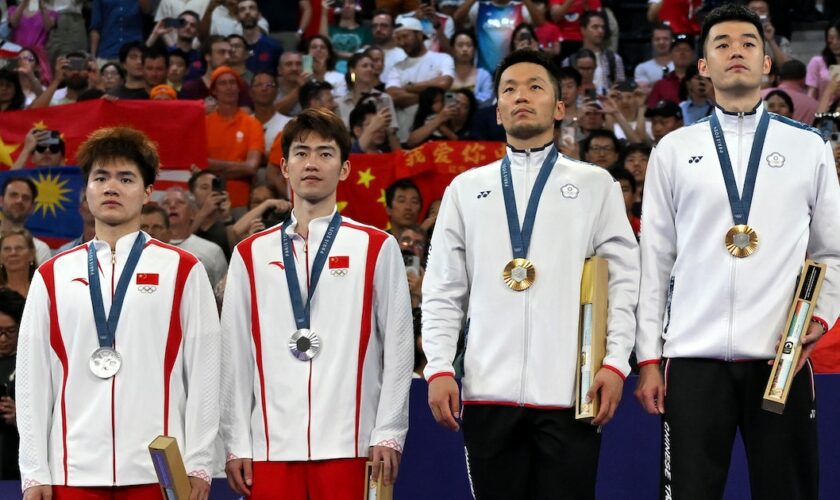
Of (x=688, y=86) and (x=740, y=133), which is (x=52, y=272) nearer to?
(x=740, y=133)

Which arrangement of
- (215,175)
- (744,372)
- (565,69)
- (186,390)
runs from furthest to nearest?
1. (565,69)
2. (215,175)
3. (186,390)
4. (744,372)

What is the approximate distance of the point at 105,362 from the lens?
5062mm

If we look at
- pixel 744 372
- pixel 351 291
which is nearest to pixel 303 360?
pixel 351 291

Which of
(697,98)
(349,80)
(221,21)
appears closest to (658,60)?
(697,98)

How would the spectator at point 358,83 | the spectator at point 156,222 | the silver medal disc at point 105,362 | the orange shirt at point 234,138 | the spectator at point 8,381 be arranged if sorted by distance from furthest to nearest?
the spectator at point 358,83
the orange shirt at point 234,138
the spectator at point 156,222
the spectator at point 8,381
the silver medal disc at point 105,362

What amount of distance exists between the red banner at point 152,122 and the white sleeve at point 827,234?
696 centimetres

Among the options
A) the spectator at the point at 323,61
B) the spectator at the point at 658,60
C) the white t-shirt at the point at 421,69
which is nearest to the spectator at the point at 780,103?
the spectator at the point at 658,60

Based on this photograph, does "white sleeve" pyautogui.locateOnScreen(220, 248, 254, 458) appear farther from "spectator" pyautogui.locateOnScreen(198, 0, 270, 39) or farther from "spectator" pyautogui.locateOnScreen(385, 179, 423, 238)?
"spectator" pyautogui.locateOnScreen(198, 0, 270, 39)

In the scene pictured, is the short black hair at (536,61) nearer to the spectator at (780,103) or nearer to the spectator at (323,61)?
the spectator at (780,103)

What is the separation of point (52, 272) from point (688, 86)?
309 inches

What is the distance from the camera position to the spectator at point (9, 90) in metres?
11.8

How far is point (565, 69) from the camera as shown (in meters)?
11.8

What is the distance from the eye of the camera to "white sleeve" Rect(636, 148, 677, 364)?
5.02 m

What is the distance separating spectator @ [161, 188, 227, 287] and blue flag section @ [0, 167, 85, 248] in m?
1.11
